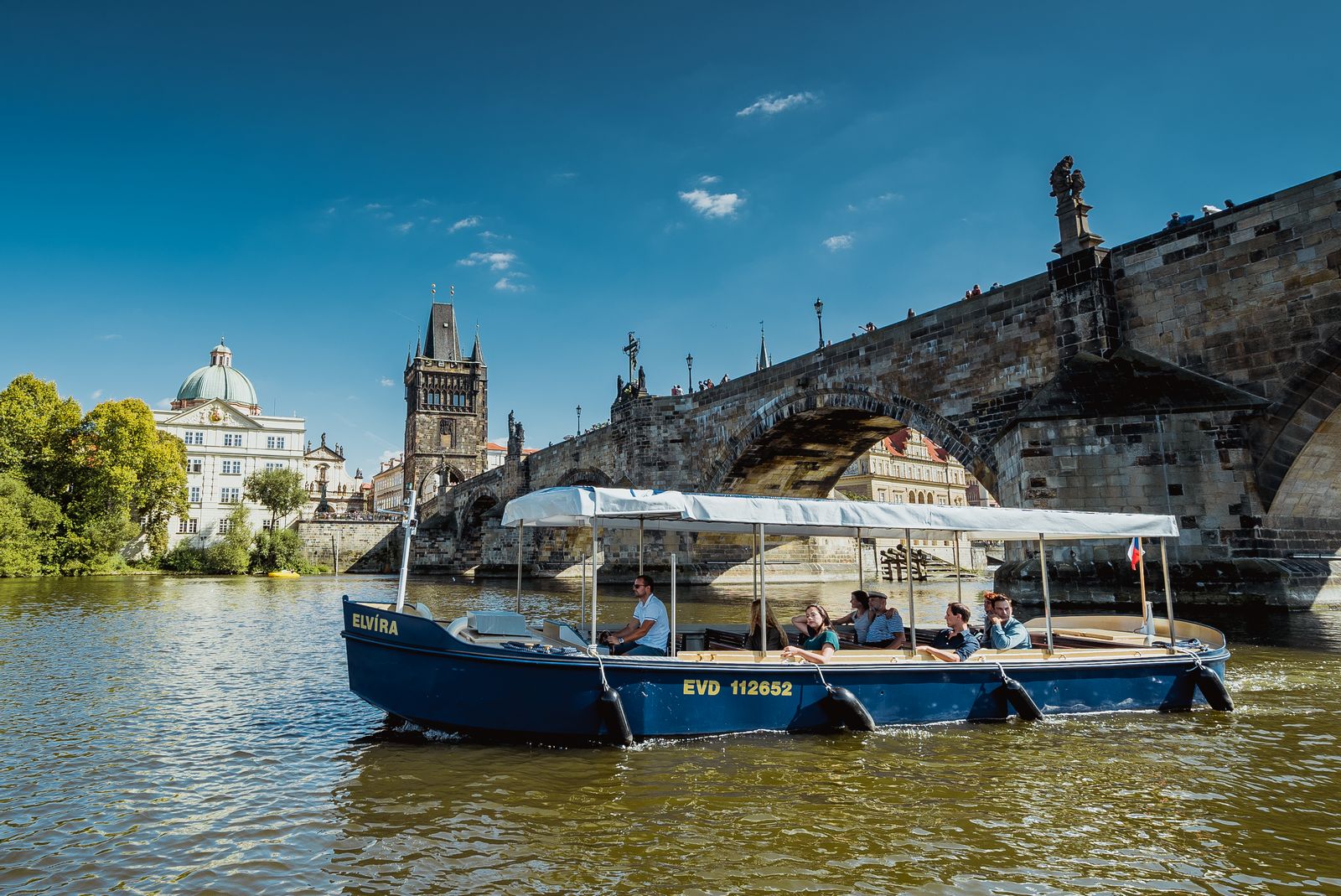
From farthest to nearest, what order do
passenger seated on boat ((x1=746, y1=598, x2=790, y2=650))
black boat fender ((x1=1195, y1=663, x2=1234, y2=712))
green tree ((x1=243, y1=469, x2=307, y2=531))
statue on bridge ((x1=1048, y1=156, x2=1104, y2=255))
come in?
1. green tree ((x1=243, y1=469, x2=307, y2=531))
2. statue on bridge ((x1=1048, y1=156, x2=1104, y2=255))
3. black boat fender ((x1=1195, y1=663, x2=1234, y2=712))
4. passenger seated on boat ((x1=746, y1=598, x2=790, y2=650))

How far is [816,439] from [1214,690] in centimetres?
2010

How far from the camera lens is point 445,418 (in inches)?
3440

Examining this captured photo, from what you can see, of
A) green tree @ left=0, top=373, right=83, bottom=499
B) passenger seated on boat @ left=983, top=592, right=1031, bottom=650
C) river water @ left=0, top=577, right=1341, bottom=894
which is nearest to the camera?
river water @ left=0, top=577, right=1341, bottom=894

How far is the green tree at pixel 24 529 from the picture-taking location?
38.0m

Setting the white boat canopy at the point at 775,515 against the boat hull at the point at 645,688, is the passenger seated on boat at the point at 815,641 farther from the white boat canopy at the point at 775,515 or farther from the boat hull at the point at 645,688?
the white boat canopy at the point at 775,515

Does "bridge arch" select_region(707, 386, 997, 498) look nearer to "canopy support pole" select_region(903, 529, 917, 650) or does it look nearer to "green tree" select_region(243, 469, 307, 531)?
"canopy support pole" select_region(903, 529, 917, 650)

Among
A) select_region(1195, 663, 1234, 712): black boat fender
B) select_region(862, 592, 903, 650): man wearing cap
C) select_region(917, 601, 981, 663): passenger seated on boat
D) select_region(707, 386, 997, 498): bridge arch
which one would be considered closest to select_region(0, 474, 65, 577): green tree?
select_region(707, 386, 997, 498): bridge arch

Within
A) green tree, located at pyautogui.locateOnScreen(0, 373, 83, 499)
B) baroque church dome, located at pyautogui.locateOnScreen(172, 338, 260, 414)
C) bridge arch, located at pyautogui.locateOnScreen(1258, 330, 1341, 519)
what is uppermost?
baroque church dome, located at pyautogui.locateOnScreen(172, 338, 260, 414)

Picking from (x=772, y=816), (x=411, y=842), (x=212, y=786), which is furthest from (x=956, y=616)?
(x=212, y=786)

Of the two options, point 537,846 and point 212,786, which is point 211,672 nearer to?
point 212,786

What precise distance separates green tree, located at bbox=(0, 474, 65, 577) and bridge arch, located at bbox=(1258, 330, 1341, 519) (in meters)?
47.9

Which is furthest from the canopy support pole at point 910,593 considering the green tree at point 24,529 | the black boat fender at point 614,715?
the green tree at point 24,529

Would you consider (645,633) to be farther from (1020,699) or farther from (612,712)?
(1020,699)

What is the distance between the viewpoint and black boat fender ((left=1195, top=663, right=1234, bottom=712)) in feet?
27.9
